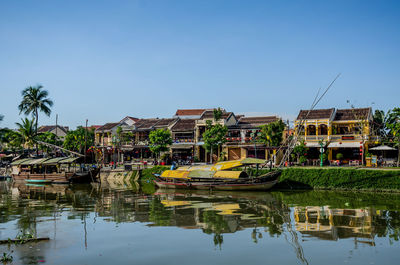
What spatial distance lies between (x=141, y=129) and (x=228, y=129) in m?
13.3

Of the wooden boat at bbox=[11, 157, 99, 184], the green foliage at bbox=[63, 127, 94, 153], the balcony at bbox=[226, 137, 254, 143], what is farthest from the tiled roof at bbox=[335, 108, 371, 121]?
the green foliage at bbox=[63, 127, 94, 153]

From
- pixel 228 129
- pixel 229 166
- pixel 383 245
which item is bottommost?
pixel 383 245

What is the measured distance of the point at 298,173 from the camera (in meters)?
31.3

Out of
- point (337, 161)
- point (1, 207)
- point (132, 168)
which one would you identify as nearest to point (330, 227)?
point (1, 207)

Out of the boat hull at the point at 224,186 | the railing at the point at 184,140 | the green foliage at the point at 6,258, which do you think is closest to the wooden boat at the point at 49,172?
the boat hull at the point at 224,186

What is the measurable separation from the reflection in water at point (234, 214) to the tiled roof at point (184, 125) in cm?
2147

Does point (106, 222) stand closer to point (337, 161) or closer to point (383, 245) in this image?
point (383, 245)

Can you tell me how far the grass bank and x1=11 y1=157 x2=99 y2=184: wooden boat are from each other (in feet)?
68.5

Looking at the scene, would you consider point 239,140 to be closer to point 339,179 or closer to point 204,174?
point 204,174

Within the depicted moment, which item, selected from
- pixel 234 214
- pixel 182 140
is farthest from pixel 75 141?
pixel 234 214

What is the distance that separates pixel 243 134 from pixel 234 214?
89.5ft

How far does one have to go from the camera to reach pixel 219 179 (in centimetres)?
3042

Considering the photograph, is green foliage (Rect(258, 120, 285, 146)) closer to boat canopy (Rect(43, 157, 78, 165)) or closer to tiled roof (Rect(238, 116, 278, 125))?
tiled roof (Rect(238, 116, 278, 125))

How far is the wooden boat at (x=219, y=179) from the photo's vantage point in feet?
96.2
